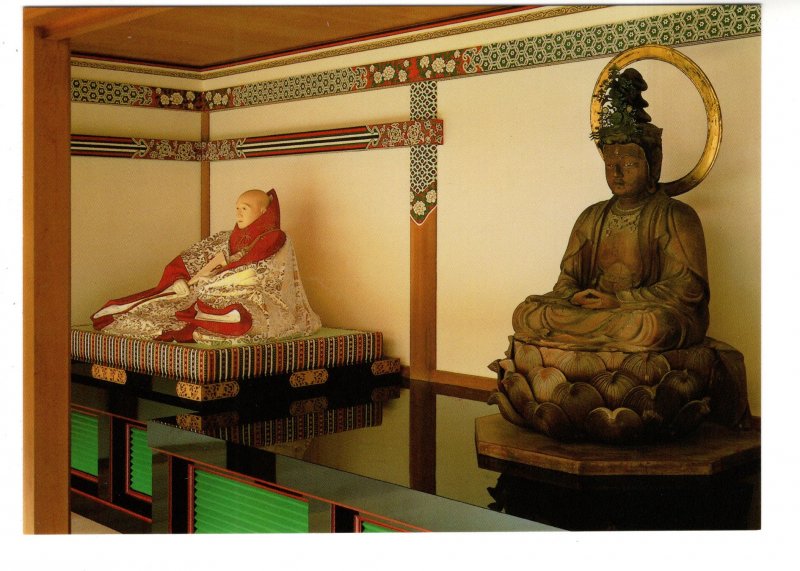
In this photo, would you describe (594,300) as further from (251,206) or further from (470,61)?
(251,206)

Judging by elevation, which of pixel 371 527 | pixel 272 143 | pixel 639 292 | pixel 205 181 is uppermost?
pixel 272 143

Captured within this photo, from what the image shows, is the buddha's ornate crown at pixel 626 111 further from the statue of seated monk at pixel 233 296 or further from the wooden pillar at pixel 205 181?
the wooden pillar at pixel 205 181

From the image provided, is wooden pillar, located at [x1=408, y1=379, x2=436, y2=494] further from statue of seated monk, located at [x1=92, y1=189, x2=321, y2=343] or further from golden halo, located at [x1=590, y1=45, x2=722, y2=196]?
golden halo, located at [x1=590, y1=45, x2=722, y2=196]

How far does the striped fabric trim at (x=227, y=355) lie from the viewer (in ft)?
14.5

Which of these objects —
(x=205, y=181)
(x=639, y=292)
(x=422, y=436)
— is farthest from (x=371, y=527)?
(x=205, y=181)

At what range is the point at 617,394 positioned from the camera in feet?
9.51

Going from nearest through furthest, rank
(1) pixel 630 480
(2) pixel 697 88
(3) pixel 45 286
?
(3) pixel 45 286 < (1) pixel 630 480 < (2) pixel 697 88

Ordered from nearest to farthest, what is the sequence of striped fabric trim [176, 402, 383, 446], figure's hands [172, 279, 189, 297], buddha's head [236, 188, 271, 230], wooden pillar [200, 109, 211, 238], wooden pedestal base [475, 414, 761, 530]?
wooden pedestal base [475, 414, 761, 530] < striped fabric trim [176, 402, 383, 446] < buddha's head [236, 188, 271, 230] < figure's hands [172, 279, 189, 297] < wooden pillar [200, 109, 211, 238]

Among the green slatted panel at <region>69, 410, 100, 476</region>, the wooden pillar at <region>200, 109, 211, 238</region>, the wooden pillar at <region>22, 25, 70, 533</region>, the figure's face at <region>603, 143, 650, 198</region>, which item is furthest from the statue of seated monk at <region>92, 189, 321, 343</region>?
the wooden pillar at <region>22, 25, 70, 533</region>

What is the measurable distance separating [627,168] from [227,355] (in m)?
2.19

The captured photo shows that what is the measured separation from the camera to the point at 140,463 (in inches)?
171

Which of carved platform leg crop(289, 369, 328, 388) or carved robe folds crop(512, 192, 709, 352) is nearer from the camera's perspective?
carved robe folds crop(512, 192, 709, 352)

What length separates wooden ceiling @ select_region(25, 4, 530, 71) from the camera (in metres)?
4.80

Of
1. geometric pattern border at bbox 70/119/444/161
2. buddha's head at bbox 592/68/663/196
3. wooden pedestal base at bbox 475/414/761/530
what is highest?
geometric pattern border at bbox 70/119/444/161
